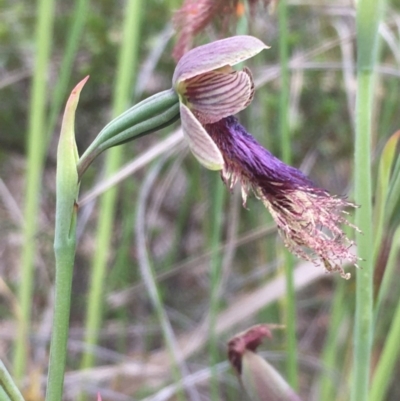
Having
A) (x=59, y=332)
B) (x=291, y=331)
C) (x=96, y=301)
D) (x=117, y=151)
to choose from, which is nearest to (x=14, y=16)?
(x=117, y=151)

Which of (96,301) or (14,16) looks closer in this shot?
(96,301)

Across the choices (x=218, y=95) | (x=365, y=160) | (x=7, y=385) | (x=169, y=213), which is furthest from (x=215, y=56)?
(x=169, y=213)

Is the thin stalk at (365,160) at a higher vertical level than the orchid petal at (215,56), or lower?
lower

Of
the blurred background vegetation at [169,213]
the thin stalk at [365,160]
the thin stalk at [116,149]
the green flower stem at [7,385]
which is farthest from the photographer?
the blurred background vegetation at [169,213]

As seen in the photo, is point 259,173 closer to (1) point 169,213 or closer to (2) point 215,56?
(2) point 215,56

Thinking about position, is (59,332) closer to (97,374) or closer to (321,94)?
(97,374)

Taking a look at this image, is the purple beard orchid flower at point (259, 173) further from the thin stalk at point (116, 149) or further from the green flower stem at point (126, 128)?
the thin stalk at point (116, 149)

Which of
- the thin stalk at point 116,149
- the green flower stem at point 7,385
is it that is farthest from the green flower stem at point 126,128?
the thin stalk at point 116,149

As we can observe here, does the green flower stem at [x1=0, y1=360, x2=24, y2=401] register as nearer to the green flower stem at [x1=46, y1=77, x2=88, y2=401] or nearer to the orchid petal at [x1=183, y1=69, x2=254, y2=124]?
the green flower stem at [x1=46, y1=77, x2=88, y2=401]
